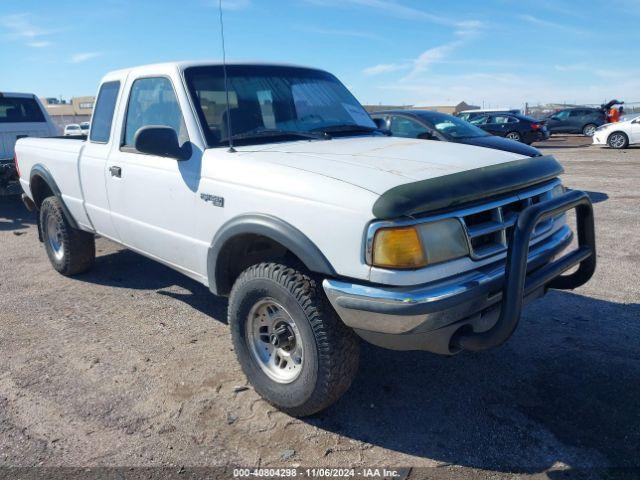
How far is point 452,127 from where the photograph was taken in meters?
8.76

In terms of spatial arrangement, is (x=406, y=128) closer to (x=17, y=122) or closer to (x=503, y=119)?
(x=17, y=122)

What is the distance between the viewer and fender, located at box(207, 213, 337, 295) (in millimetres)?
2676

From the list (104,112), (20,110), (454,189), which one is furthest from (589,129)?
(454,189)

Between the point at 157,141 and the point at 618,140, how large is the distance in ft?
67.5

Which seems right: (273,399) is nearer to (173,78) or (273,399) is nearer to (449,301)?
(449,301)

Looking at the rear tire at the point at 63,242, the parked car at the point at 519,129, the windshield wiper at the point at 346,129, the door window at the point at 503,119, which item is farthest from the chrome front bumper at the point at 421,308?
the door window at the point at 503,119

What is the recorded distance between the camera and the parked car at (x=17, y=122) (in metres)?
9.30

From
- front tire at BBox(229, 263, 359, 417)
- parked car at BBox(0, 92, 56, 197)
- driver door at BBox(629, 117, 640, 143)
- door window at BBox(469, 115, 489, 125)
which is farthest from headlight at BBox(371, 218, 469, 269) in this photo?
door window at BBox(469, 115, 489, 125)

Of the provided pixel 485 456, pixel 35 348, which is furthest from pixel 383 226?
pixel 35 348

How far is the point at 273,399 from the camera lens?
3127mm

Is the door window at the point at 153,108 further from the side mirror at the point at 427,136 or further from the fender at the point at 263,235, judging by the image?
the side mirror at the point at 427,136

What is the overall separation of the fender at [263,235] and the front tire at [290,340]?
0.17m

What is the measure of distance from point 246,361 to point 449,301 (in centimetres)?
142

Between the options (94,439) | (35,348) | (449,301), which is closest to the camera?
(449,301)
